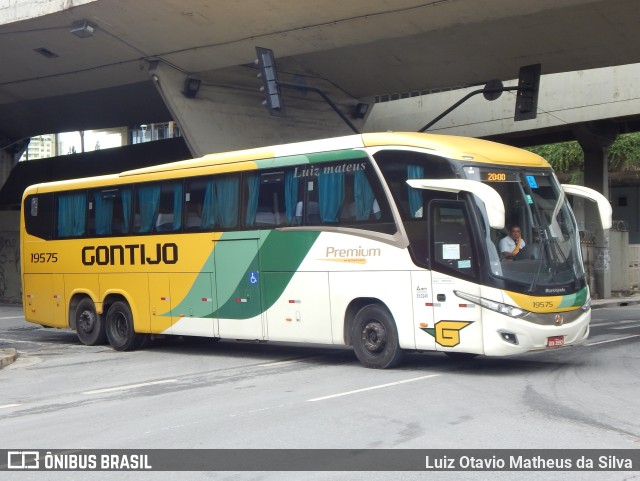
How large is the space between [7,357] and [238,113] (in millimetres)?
13421

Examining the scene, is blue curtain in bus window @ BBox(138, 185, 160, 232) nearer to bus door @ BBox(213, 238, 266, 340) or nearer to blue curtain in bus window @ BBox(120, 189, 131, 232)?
blue curtain in bus window @ BBox(120, 189, 131, 232)

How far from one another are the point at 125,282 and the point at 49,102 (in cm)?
2014

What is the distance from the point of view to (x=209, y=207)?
16359mm

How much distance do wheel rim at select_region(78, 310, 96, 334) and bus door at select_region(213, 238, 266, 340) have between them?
4199mm

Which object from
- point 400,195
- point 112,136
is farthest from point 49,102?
point 112,136

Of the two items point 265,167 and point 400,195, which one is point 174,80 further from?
point 400,195

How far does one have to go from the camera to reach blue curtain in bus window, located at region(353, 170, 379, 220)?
13.8 meters

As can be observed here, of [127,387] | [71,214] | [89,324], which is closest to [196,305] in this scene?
[89,324]

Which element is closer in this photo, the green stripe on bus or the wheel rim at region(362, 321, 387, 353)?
the green stripe on bus

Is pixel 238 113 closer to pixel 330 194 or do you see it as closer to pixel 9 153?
pixel 330 194

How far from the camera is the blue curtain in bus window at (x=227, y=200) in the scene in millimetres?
15883

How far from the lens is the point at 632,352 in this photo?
15.9 metres

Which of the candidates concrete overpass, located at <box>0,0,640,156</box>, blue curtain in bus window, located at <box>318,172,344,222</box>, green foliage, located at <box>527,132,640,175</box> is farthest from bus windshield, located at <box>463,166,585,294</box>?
green foliage, located at <box>527,132,640,175</box>

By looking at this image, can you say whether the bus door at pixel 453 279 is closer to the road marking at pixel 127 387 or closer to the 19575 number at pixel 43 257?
the road marking at pixel 127 387
